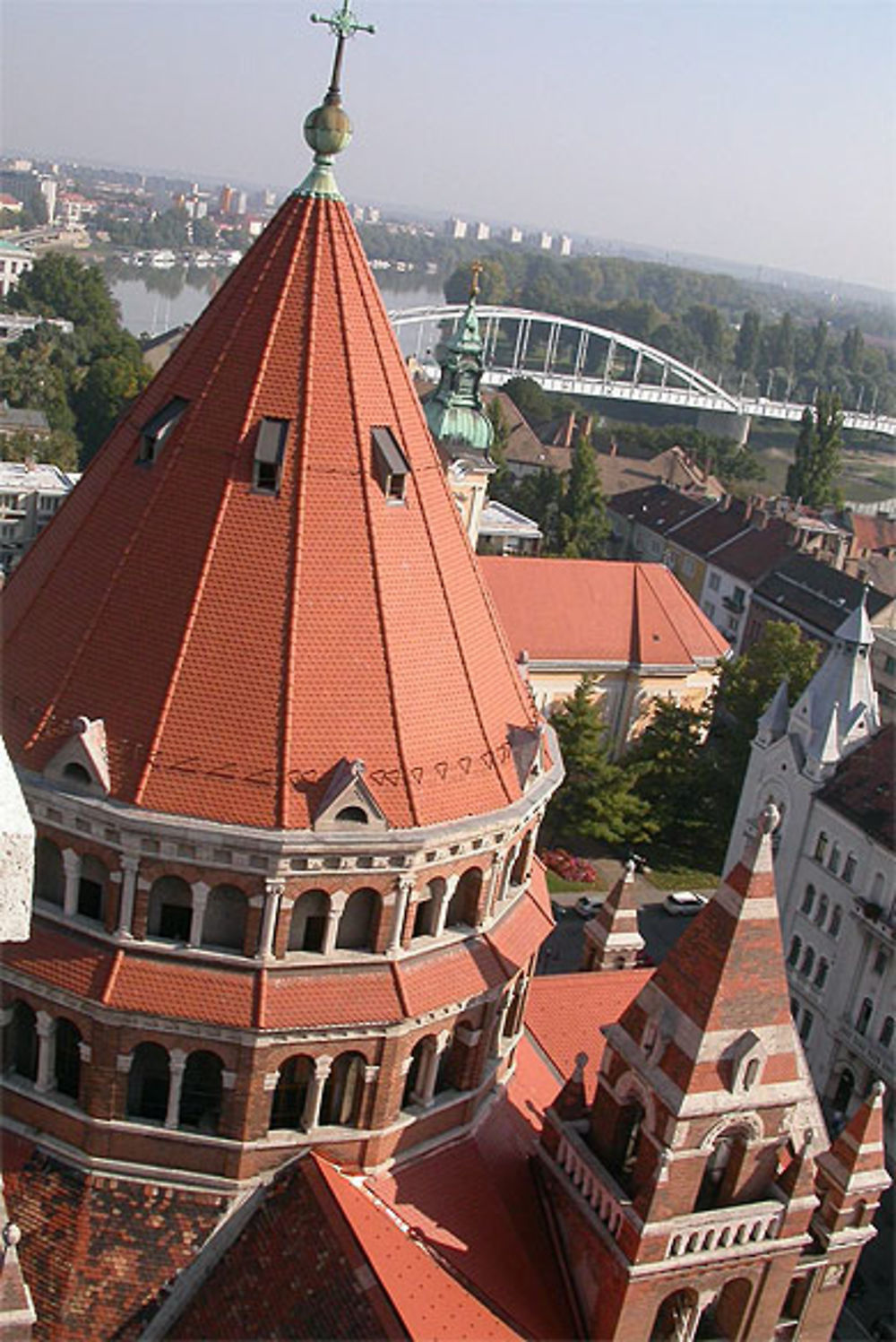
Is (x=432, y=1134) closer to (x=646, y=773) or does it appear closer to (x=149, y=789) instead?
(x=149, y=789)

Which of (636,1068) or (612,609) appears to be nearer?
(636,1068)

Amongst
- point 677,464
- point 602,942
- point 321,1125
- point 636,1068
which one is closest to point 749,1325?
point 636,1068

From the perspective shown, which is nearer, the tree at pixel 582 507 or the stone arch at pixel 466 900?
the stone arch at pixel 466 900

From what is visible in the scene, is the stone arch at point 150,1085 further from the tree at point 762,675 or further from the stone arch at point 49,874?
the tree at point 762,675

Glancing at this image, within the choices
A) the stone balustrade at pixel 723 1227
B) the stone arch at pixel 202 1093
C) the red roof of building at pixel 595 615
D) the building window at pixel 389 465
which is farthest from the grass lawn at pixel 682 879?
the building window at pixel 389 465

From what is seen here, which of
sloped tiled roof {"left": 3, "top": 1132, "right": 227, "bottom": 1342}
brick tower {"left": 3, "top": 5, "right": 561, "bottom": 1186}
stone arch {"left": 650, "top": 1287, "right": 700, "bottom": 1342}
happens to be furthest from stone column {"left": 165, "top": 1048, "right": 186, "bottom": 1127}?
stone arch {"left": 650, "top": 1287, "right": 700, "bottom": 1342}
